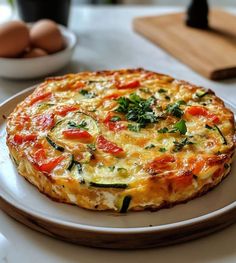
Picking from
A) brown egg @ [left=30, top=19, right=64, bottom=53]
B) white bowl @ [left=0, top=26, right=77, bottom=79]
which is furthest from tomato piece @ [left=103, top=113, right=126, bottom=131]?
brown egg @ [left=30, top=19, right=64, bottom=53]

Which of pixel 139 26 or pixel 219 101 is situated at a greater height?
pixel 219 101

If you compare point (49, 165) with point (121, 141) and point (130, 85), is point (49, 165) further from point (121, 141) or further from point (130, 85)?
point (130, 85)

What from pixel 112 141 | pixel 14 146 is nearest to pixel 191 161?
pixel 112 141

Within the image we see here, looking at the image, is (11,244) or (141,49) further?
(141,49)

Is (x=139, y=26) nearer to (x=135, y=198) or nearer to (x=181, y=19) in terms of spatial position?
(x=181, y=19)

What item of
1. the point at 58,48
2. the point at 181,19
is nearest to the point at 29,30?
the point at 58,48

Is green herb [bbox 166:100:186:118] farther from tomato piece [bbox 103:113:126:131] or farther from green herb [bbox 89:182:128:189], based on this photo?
green herb [bbox 89:182:128:189]

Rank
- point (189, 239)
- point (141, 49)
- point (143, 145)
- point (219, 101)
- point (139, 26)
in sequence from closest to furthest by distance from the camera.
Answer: point (189, 239) → point (143, 145) → point (219, 101) → point (141, 49) → point (139, 26)

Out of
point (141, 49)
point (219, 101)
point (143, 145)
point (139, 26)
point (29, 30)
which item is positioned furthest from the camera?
point (139, 26)
